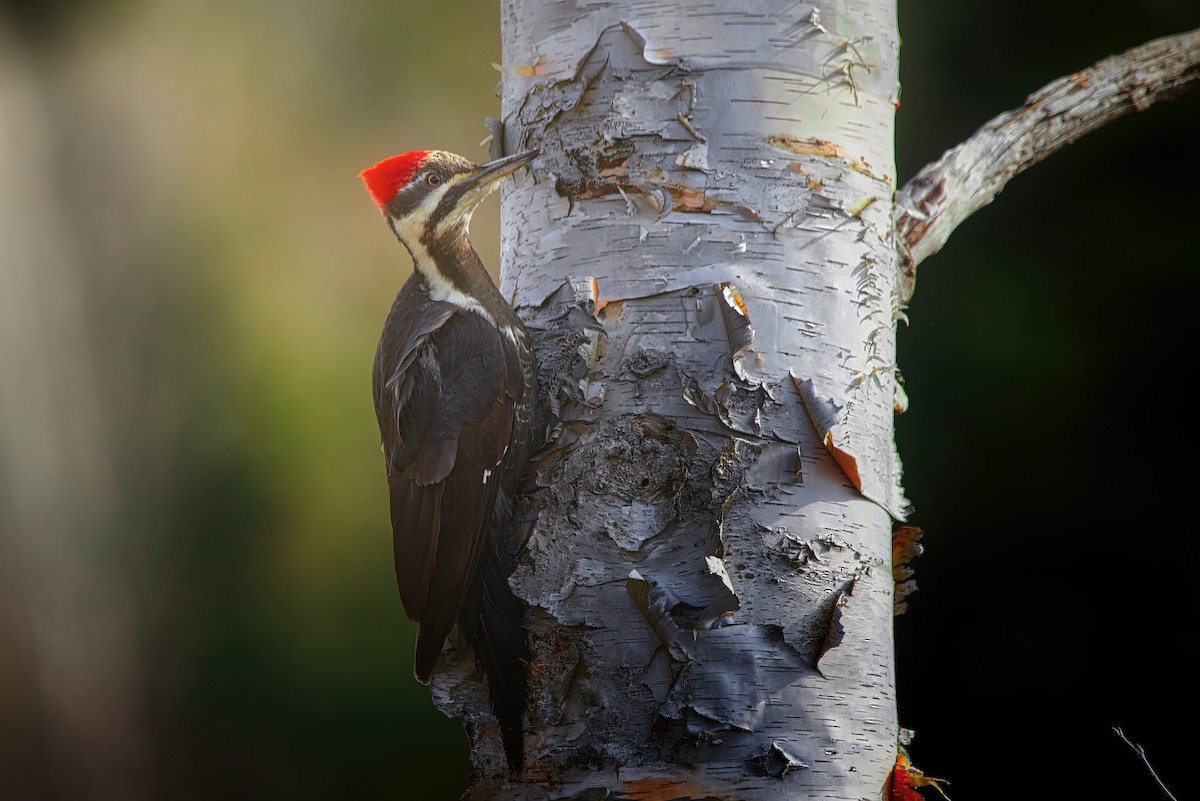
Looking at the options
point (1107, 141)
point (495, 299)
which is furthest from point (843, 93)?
point (1107, 141)

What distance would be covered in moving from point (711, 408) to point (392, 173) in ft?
2.47


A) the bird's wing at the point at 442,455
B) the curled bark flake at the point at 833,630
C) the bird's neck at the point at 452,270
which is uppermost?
the bird's neck at the point at 452,270

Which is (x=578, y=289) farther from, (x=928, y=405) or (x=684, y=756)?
(x=928, y=405)

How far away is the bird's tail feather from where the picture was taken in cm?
121

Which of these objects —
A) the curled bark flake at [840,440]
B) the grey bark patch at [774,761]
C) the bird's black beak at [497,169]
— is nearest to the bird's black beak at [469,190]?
the bird's black beak at [497,169]

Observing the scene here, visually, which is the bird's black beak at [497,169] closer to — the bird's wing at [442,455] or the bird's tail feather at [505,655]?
the bird's wing at [442,455]

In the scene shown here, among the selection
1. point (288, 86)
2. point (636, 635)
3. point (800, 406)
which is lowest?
point (636, 635)

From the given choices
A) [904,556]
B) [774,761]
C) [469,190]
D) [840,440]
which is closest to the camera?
[774,761]

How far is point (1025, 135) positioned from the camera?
1.81 m

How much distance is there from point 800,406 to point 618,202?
1.06 feet

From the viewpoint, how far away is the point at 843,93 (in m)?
1.30

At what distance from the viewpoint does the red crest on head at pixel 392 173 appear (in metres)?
1.70

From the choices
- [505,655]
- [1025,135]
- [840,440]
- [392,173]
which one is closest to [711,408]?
[840,440]

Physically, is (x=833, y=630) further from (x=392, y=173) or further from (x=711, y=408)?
(x=392, y=173)
